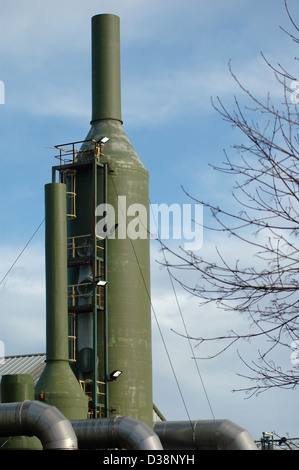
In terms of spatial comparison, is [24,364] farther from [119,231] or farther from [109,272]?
[119,231]

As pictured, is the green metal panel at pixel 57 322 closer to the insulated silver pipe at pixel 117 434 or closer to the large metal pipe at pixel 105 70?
the insulated silver pipe at pixel 117 434

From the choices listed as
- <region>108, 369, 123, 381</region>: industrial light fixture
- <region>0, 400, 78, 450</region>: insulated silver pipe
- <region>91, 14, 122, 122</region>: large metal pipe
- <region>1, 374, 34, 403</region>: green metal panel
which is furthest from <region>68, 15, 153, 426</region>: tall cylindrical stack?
<region>0, 400, 78, 450</region>: insulated silver pipe

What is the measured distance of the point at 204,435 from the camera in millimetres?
29219

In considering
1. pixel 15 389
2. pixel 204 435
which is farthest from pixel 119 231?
pixel 204 435

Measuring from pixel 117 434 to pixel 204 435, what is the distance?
4.40m

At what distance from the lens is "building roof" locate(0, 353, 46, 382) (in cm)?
4128

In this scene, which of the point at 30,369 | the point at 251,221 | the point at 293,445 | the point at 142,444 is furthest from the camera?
the point at 30,369

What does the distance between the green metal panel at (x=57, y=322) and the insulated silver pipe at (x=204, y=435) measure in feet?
11.1

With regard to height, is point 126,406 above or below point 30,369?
below

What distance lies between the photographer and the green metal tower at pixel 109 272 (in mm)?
33094

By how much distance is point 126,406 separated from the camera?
3291 centimetres
